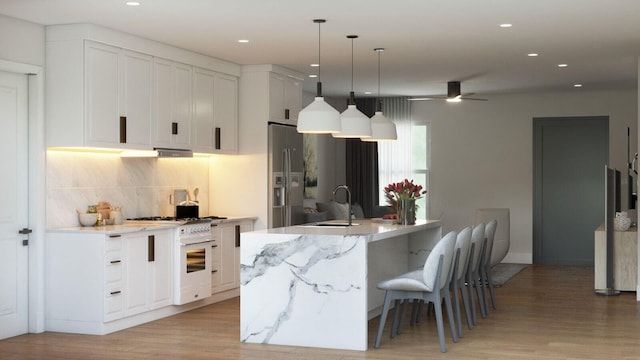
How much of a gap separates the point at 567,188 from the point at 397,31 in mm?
6416

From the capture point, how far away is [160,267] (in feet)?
25.1

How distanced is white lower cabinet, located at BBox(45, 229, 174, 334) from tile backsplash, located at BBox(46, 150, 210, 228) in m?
0.33

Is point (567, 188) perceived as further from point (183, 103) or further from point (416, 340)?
point (416, 340)

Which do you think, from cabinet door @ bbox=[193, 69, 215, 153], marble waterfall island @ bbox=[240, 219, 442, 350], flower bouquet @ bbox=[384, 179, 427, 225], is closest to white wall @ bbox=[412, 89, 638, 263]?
cabinet door @ bbox=[193, 69, 215, 153]

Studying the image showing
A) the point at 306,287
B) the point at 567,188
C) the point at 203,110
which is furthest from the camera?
the point at 567,188

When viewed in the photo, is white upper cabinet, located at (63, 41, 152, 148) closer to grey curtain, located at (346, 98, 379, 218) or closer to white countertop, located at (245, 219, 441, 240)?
white countertop, located at (245, 219, 441, 240)

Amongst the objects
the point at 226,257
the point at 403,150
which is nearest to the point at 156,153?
the point at 226,257

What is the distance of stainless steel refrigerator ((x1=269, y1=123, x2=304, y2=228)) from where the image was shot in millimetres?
9484

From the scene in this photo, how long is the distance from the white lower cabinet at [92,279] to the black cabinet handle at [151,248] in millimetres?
89

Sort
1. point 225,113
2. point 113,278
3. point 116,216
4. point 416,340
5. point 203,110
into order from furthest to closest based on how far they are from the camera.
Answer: point 225,113, point 203,110, point 116,216, point 113,278, point 416,340

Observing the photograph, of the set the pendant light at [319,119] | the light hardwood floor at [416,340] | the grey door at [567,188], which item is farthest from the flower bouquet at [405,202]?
the grey door at [567,188]

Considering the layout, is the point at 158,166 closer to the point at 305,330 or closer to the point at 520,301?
the point at 305,330

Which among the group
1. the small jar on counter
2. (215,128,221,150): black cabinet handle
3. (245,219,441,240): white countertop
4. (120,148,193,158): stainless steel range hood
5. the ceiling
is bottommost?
(245,219,441,240): white countertop

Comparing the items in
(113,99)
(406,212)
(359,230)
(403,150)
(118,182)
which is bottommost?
(359,230)
